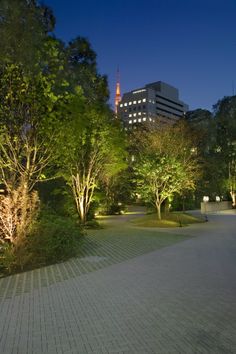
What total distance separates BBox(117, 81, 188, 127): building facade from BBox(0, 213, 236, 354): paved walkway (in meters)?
114

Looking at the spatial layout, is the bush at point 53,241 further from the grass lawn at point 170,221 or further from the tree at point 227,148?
the tree at point 227,148

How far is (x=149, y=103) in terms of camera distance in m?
124

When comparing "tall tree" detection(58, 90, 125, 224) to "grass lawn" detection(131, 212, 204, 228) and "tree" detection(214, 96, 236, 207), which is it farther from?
"tree" detection(214, 96, 236, 207)

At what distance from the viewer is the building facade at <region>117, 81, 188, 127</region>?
124m

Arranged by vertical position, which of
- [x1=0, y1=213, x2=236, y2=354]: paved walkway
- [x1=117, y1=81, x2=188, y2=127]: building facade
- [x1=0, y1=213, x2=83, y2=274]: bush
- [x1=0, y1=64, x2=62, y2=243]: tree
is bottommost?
[x1=0, y1=213, x2=236, y2=354]: paved walkway

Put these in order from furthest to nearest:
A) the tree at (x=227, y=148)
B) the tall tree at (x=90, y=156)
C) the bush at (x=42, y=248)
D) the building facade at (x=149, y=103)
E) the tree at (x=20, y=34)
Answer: the building facade at (x=149, y=103)
the tree at (x=227, y=148)
the tall tree at (x=90, y=156)
the tree at (x=20, y=34)
the bush at (x=42, y=248)

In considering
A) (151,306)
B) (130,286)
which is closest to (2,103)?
(130,286)

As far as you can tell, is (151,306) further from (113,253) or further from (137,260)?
(113,253)

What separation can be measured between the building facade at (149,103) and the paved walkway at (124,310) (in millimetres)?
113846

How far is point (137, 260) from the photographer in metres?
10.4

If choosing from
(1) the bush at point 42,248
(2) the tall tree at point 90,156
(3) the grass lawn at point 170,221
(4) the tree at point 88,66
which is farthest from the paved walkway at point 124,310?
(4) the tree at point 88,66

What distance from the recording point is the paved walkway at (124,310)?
4.47 metres

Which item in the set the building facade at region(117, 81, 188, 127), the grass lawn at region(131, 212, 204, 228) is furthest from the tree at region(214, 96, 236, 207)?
the building facade at region(117, 81, 188, 127)

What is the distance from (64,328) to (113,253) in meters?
6.66
